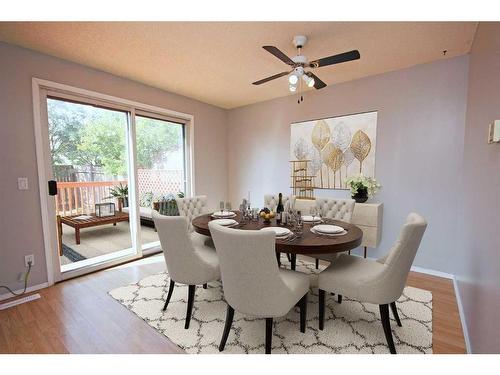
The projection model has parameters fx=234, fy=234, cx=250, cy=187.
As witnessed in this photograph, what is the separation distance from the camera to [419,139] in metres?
2.81

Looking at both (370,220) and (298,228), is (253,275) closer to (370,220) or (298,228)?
(298,228)

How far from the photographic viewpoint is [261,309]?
4.77ft

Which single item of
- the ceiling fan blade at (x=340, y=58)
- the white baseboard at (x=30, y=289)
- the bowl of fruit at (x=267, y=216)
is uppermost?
the ceiling fan blade at (x=340, y=58)

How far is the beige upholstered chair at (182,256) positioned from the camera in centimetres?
178

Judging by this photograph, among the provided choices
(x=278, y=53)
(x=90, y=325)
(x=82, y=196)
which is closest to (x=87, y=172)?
(x=82, y=196)

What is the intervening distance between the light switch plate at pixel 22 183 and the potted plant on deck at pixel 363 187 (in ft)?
11.9

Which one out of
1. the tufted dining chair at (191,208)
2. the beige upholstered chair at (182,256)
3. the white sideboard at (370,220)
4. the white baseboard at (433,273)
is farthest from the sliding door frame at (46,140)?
the white baseboard at (433,273)

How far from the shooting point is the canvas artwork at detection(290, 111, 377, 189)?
3.15 m

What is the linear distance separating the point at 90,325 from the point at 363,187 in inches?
124

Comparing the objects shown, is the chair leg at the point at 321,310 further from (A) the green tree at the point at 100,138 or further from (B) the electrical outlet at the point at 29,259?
(A) the green tree at the point at 100,138

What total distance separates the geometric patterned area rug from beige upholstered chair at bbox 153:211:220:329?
0.20 metres

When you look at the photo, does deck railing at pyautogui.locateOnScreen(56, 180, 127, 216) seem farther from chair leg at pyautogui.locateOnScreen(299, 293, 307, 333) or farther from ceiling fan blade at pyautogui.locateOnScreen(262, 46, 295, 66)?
chair leg at pyautogui.locateOnScreen(299, 293, 307, 333)
